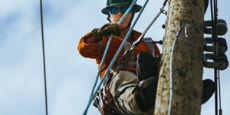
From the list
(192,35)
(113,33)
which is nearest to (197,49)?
(192,35)

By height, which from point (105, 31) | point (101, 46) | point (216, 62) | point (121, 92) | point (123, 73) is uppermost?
point (105, 31)

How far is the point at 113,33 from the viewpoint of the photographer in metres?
4.16

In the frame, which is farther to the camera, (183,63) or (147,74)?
(147,74)

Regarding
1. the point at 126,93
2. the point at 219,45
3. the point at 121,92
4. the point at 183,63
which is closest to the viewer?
the point at 183,63

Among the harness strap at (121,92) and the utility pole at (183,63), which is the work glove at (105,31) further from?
the utility pole at (183,63)

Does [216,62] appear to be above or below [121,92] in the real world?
above

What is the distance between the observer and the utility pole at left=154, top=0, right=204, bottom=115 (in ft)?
9.13

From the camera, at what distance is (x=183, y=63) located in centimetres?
294

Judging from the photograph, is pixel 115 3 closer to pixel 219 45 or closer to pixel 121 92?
pixel 121 92

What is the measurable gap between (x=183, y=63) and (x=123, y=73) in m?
1.20

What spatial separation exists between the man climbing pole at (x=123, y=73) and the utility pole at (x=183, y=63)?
0.28 metres

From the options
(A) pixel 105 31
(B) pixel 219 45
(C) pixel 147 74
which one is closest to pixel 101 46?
(A) pixel 105 31

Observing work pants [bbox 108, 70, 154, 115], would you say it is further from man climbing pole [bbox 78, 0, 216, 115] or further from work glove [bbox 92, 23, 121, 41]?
work glove [bbox 92, 23, 121, 41]

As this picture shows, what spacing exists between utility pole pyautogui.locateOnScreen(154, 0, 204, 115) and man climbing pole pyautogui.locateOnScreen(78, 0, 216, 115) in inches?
10.8
